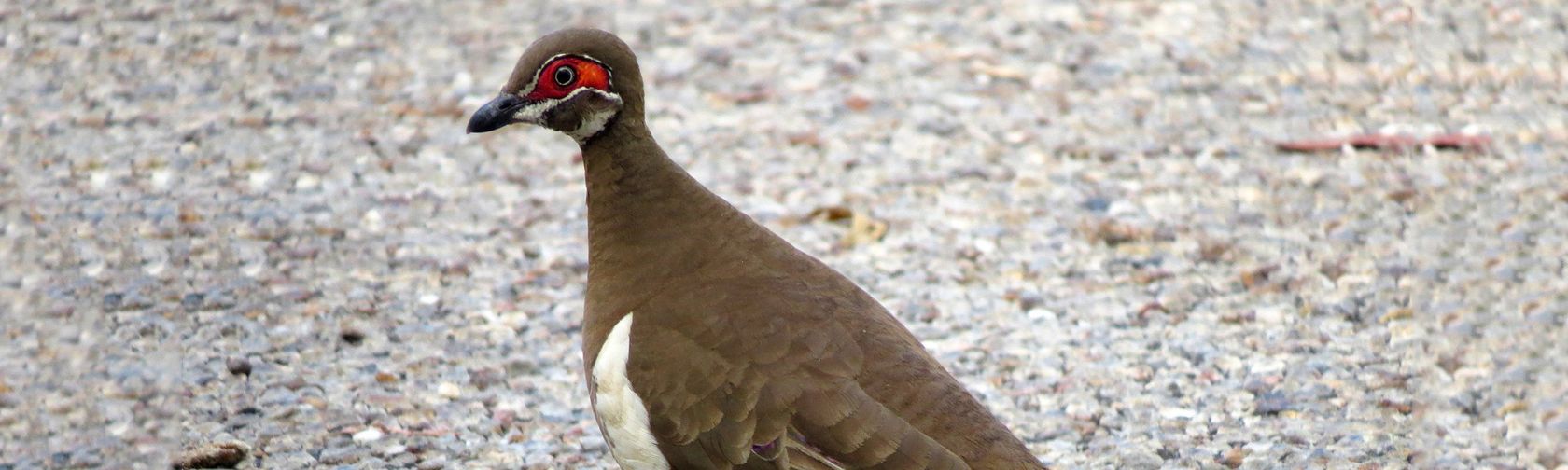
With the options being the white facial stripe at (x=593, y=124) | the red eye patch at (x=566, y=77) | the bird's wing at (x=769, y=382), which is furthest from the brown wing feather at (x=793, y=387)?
the red eye patch at (x=566, y=77)

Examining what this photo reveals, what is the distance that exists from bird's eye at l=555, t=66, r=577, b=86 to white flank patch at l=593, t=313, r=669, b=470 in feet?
2.51

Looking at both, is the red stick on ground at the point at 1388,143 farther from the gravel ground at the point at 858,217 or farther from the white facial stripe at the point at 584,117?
the white facial stripe at the point at 584,117

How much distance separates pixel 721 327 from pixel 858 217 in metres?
3.53

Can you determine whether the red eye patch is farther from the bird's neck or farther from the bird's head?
the bird's neck

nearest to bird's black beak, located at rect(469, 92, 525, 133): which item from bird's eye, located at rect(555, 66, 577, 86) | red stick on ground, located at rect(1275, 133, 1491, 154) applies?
bird's eye, located at rect(555, 66, 577, 86)

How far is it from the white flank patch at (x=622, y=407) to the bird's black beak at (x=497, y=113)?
0.75m

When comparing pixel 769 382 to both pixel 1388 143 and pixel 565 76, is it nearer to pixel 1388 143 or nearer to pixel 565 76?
pixel 565 76

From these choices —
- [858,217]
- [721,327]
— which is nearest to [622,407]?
[721,327]

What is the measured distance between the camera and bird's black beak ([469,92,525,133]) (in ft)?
17.8

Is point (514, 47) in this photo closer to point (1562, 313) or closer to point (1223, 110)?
point (1223, 110)

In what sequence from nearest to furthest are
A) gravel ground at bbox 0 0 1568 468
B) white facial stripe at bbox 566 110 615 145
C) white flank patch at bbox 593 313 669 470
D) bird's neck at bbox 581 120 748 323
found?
white flank patch at bbox 593 313 669 470, bird's neck at bbox 581 120 748 323, white facial stripe at bbox 566 110 615 145, gravel ground at bbox 0 0 1568 468

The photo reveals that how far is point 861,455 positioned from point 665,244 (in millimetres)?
980

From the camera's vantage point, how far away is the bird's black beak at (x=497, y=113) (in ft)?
17.8

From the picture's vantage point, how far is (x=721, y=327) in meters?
5.12
